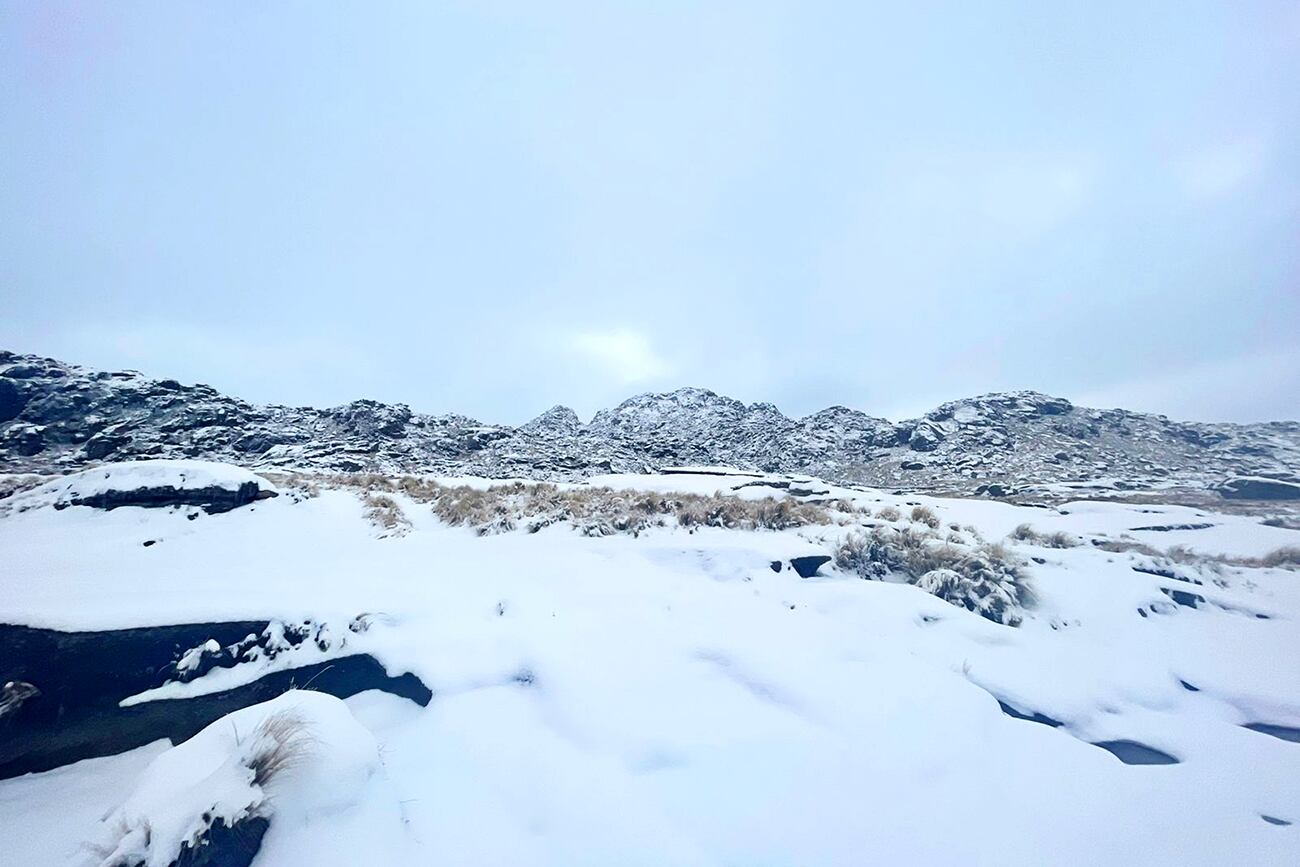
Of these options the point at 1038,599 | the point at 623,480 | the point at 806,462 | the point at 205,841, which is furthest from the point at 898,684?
the point at 806,462

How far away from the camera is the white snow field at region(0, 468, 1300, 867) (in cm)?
294

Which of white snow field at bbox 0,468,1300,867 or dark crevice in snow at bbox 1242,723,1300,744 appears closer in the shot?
white snow field at bbox 0,468,1300,867

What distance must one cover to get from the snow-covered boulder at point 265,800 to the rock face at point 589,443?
21.3 metres

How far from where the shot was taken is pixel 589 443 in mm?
42219

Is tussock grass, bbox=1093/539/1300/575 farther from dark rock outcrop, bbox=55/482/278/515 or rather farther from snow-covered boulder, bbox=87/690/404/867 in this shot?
dark rock outcrop, bbox=55/482/278/515

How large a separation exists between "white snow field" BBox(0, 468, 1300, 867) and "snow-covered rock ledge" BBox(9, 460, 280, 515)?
32 cm

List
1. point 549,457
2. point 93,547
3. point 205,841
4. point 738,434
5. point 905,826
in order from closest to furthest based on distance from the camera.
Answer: point 205,841, point 905,826, point 93,547, point 549,457, point 738,434

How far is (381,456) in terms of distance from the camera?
31.2 m

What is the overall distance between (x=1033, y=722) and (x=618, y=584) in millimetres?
4435

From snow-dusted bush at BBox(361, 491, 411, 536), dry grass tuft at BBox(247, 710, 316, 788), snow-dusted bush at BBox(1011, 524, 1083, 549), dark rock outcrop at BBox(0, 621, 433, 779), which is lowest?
dark rock outcrop at BBox(0, 621, 433, 779)

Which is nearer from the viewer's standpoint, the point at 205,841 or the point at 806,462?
the point at 205,841

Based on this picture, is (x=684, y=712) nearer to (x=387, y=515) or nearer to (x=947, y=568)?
(x=947, y=568)

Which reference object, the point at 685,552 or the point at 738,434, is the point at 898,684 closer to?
the point at 685,552

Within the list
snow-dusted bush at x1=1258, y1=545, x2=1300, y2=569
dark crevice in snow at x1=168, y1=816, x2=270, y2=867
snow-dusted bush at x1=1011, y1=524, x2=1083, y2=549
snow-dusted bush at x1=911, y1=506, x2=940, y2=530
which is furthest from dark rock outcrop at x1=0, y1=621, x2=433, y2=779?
snow-dusted bush at x1=1258, y1=545, x2=1300, y2=569
